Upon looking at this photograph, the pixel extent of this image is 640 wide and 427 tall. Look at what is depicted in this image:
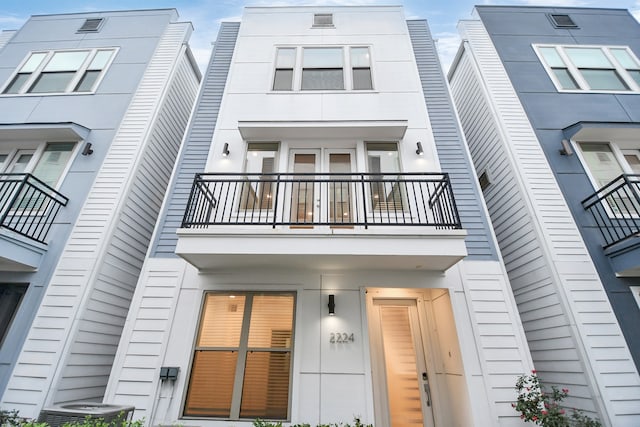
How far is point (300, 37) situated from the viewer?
734 cm

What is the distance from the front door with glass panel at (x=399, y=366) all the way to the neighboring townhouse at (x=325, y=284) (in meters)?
0.02

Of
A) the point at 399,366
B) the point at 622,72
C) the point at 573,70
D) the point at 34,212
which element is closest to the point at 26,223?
the point at 34,212

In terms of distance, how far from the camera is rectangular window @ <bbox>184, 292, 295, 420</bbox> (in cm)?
379

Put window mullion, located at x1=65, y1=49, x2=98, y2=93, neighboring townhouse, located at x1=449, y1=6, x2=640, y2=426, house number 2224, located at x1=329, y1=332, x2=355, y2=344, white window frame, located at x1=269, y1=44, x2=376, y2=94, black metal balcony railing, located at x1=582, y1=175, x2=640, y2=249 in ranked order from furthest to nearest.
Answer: window mullion, located at x1=65, y1=49, x2=98, y2=93 < white window frame, located at x1=269, y1=44, x2=376, y2=94 < black metal balcony railing, located at x1=582, y1=175, x2=640, y2=249 < house number 2224, located at x1=329, y1=332, x2=355, y2=344 < neighboring townhouse, located at x1=449, y1=6, x2=640, y2=426

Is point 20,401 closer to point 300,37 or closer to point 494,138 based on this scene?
point 300,37

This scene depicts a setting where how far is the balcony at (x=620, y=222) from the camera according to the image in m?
4.11

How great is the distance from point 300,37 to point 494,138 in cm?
545

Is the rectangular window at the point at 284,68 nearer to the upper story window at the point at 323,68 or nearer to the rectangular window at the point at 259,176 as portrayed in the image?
the upper story window at the point at 323,68

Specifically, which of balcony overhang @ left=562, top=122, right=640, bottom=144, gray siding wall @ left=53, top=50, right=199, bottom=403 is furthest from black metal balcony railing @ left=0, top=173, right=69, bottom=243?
balcony overhang @ left=562, top=122, right=640, bottom=144

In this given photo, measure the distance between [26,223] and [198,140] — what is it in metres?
3.24

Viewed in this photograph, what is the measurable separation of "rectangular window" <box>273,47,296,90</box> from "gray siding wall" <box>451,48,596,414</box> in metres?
4.62

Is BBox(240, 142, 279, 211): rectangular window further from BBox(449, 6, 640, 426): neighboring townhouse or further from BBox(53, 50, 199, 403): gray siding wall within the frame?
BBox(449, 6, 640, 426): neighboring townhouse

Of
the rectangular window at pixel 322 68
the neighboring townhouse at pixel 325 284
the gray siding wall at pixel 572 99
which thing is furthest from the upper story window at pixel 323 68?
the gray siding wall at pixel 572 99

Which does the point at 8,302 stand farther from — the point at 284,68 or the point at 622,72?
the point at 622,72
